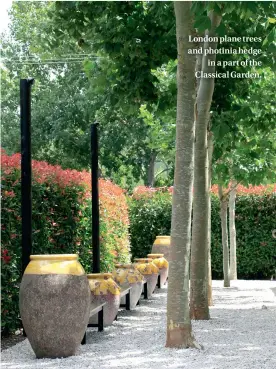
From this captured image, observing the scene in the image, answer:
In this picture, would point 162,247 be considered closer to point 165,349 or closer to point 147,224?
point 147,224

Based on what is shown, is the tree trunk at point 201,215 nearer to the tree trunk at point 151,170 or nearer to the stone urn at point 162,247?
the stone urn at point 162,247

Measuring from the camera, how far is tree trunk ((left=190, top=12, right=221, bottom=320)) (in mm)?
10359

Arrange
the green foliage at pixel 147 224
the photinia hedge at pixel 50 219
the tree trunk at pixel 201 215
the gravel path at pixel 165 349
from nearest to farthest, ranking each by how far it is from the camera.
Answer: the gravel path at pixel 165 349, the photinia hedge at pixel 50 219, the tree trunk at pixel 201 215, the green foliage at pixel 147 224

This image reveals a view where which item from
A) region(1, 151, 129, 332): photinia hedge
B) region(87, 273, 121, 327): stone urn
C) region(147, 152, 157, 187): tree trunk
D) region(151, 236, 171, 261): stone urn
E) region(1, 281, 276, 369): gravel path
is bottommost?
region(1, 281, 276, 369): gravel path

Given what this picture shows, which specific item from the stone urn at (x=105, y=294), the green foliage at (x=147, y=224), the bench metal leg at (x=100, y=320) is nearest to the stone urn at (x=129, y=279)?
the stone urn at (x=105, y=294)

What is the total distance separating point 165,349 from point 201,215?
118 inches

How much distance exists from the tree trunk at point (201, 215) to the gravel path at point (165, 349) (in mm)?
338

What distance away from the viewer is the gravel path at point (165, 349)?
7.00m

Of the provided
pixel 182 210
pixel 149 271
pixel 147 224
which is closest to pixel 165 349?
pixel 182 210

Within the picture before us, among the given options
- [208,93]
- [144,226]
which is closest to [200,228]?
[208,93]

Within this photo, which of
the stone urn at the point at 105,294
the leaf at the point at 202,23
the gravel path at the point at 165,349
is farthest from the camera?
the stone urn at the point at 105,294

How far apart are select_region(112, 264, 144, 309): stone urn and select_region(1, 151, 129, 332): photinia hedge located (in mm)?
709

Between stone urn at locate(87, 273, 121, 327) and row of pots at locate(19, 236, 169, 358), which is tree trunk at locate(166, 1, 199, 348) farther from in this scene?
stone urn at locate(87, 273, 121, 327)

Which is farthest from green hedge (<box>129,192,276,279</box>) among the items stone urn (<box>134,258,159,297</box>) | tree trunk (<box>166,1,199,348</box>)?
tree trunk (<box>166,1,199,348</box>)
